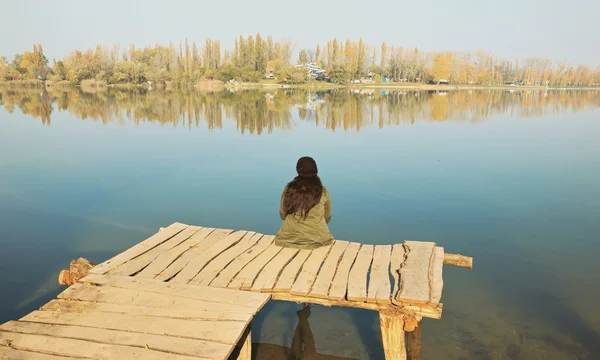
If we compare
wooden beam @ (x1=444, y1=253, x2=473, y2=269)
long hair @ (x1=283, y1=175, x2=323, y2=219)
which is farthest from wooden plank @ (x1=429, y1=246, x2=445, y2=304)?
long hair @ (x1=283, y1=175, x2=323, y2=219)

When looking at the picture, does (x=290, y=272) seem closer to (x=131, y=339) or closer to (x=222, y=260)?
(x=222, y=260)

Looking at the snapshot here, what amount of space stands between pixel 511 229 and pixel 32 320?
26.0 feet

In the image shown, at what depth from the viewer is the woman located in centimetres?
542

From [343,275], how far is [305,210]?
0.92m

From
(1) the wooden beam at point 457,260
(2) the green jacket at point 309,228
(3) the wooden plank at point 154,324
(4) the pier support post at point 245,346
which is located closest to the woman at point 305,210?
(2) the green jacket at point 309,228

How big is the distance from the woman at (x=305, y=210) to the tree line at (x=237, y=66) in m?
85.3

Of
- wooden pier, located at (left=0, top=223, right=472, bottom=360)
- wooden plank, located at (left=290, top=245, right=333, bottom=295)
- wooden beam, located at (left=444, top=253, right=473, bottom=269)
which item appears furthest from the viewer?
wooden beam, located at (left=444, top=253, right=473, bottom=269)

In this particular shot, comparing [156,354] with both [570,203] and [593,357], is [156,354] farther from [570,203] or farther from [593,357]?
[570,203]

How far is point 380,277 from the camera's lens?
4.93 meters

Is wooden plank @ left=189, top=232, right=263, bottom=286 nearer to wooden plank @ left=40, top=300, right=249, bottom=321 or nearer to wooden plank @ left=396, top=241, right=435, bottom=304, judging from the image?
wooden plank @ left=40, top=300, right=249, bottom=321

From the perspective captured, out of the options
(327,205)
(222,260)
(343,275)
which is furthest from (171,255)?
(343,275)

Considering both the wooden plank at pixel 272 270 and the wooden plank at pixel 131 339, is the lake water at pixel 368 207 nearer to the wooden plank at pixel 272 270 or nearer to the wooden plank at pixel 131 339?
the wooden plank at pixel 272 270

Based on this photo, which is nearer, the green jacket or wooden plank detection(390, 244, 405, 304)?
wooden plank detection(390, 244, 405, 304)

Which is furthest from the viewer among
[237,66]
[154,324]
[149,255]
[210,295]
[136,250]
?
[237,66]
